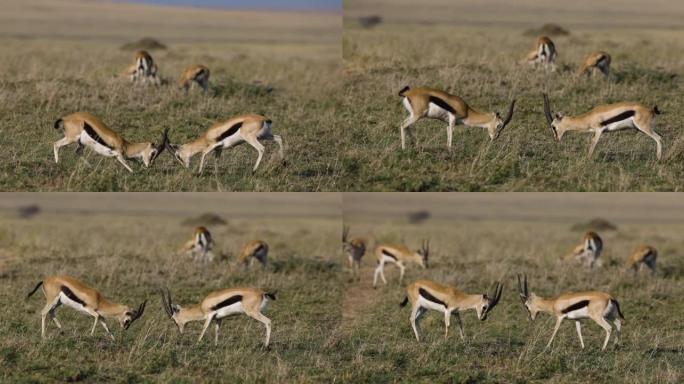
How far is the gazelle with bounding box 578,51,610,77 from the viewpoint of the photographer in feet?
63.2

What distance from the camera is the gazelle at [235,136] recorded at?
1452 centimetres

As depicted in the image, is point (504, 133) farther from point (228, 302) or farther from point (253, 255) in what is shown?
point (228, 302)

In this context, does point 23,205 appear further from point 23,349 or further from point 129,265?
point 23,349

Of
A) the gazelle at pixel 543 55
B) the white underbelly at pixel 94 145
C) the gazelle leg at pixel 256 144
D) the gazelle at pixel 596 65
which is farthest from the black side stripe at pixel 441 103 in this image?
the gazelle at pixel 543 55

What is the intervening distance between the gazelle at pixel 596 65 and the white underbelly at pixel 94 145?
8.05m

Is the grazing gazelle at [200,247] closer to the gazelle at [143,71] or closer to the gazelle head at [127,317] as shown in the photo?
the gazelle at [143,71]

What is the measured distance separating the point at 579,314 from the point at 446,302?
4.69 ft

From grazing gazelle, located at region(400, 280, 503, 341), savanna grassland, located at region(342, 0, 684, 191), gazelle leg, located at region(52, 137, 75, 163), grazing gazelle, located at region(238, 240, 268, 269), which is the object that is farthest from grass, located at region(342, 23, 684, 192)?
gazelle leg, located at region(52, 137, 75, 163)

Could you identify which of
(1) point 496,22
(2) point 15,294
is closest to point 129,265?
(2) point 15,294

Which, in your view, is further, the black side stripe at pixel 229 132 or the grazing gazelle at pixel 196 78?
the grazing gazelle at pixel 196 78

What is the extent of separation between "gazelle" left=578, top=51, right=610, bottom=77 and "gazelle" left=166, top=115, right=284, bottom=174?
6430 mm

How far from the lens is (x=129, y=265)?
17062 millimetres

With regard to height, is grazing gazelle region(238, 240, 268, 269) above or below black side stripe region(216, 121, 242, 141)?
below

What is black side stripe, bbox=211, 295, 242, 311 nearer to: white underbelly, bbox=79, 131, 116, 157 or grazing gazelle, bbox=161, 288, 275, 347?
grazing gazelle, bbox=161, 288, 275, 347
